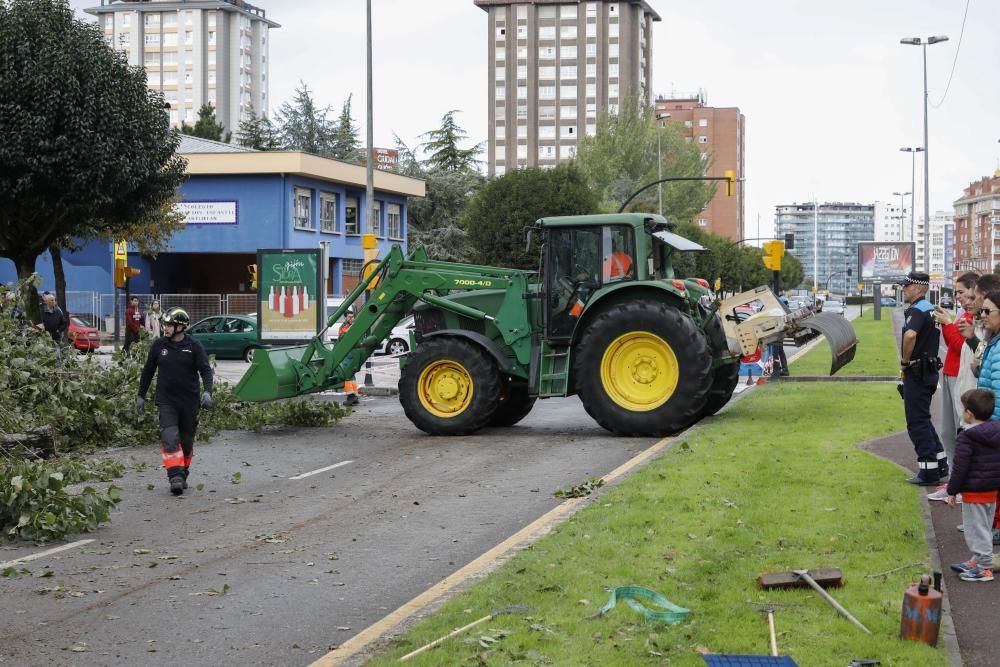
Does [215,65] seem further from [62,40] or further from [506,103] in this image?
[62,40]

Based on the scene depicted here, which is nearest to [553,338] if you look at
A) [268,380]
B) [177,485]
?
[268,380]

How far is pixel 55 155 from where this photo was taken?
1288 inches

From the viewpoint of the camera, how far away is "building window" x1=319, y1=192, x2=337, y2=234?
192ft

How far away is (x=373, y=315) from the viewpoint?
1823cm

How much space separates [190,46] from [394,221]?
100 metres

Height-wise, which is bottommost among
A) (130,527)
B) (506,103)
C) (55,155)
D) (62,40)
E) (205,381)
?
(130,527)

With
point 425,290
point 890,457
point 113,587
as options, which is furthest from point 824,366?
point 113,587

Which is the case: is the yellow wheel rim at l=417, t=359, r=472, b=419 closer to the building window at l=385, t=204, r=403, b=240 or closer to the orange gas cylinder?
the orange gas cylinder

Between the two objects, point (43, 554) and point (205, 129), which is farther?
point (205, 129)

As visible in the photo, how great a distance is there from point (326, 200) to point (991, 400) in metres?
52.8

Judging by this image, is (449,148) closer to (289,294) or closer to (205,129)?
(205,129)

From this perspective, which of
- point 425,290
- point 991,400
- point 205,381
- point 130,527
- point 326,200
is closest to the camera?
point 991,400

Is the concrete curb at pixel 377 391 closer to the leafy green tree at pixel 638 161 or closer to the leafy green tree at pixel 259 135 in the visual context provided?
the leafy green tree at pixel 638 161

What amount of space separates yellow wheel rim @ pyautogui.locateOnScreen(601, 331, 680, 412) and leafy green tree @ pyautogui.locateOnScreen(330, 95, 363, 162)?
2831 inches
